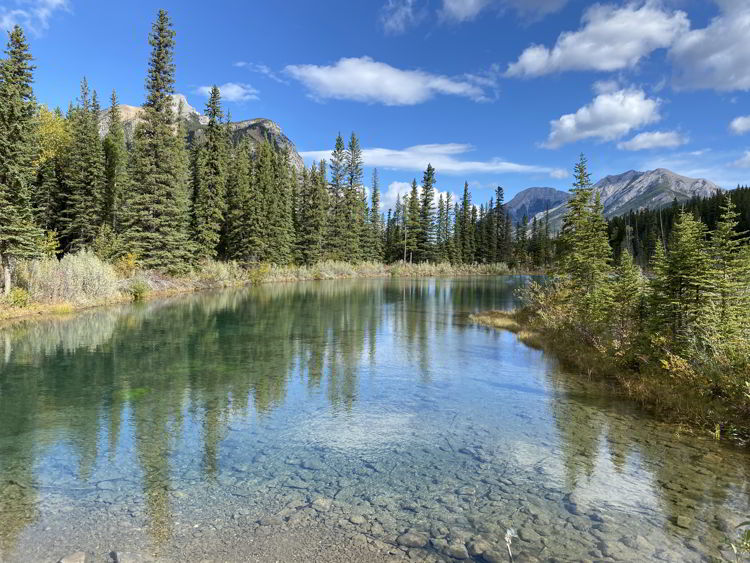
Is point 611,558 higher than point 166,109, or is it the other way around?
point 166,109

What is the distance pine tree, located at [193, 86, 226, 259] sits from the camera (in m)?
48.8

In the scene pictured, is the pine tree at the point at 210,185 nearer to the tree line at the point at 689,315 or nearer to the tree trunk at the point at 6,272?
the tree trunk at the point at 6,272

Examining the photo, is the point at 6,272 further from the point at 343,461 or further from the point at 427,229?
the point at 427,229

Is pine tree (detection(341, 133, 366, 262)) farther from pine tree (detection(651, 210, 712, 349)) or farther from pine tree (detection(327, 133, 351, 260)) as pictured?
pine tree (detection(651, 210, 712, 349))

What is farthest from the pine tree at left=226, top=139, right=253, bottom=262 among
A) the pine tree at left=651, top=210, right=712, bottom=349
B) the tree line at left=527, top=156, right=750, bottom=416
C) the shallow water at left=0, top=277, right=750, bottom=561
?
the pine tree at left=651, top=210, right=712, bottom=349

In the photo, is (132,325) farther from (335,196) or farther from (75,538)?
(335,196)

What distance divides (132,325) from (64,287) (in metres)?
7.52

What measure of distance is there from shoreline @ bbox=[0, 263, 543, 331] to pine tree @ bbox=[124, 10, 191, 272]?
330 cm

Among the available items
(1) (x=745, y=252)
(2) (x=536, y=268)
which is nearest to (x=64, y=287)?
(1) (x=745, y=252)

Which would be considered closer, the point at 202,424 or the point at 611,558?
the point at 611,558

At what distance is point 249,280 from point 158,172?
1832cm

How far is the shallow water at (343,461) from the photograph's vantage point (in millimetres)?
6152


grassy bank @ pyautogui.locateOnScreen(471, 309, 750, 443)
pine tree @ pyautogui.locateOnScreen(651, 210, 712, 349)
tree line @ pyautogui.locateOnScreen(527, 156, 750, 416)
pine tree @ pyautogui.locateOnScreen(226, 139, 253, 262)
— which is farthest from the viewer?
pine tree @ pyautogui.locateOnScreen(226, 139, 253, 262)

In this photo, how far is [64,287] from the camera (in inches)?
1085
